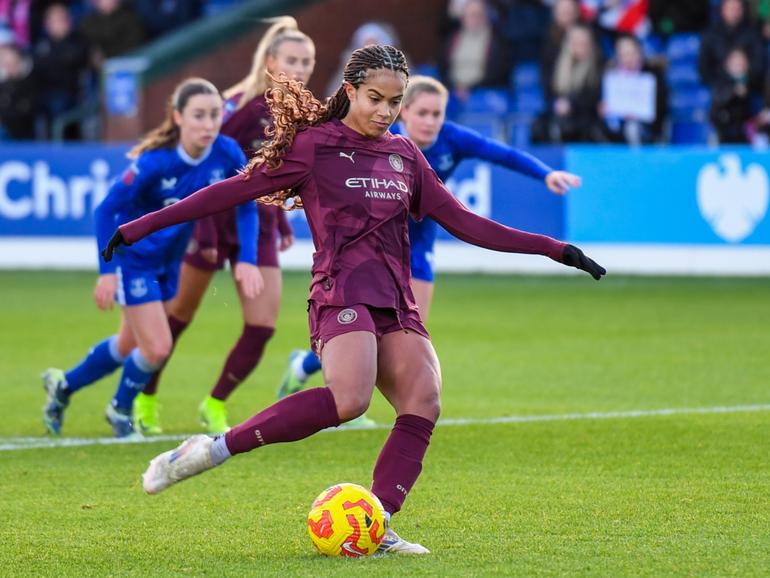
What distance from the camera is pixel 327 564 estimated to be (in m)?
5.29

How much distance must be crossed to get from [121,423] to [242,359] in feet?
2.50

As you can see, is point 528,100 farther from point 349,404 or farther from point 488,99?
point 349,404

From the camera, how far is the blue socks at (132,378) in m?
8.27

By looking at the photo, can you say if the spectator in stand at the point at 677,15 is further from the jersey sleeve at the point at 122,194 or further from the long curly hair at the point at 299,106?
the long curly hair at the point at 299,106

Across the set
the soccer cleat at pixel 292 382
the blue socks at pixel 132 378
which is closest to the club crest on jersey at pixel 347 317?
the blue socks at pixel 132 378

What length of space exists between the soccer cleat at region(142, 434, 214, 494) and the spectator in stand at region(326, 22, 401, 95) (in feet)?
44.0

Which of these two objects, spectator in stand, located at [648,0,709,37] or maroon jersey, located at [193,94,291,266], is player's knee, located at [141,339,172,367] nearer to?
maroon jersey, located at [193,94,291,266]

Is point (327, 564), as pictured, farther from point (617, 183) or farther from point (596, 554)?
point (617, 183)

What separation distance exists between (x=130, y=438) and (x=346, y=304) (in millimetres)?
3197

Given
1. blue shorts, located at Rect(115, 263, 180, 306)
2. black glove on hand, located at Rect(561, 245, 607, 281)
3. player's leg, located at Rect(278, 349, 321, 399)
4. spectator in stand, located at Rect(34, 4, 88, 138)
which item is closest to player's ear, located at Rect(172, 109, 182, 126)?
blue shorts, located at Rect(115, 263, 180, 306)

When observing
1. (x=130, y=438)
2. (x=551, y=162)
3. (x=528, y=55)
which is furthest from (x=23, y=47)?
(x=130, y=438)

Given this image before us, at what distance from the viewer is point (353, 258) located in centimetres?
553

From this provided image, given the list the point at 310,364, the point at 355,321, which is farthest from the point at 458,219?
the point at 310,364

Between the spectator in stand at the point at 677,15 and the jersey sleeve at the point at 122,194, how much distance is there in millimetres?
12267
